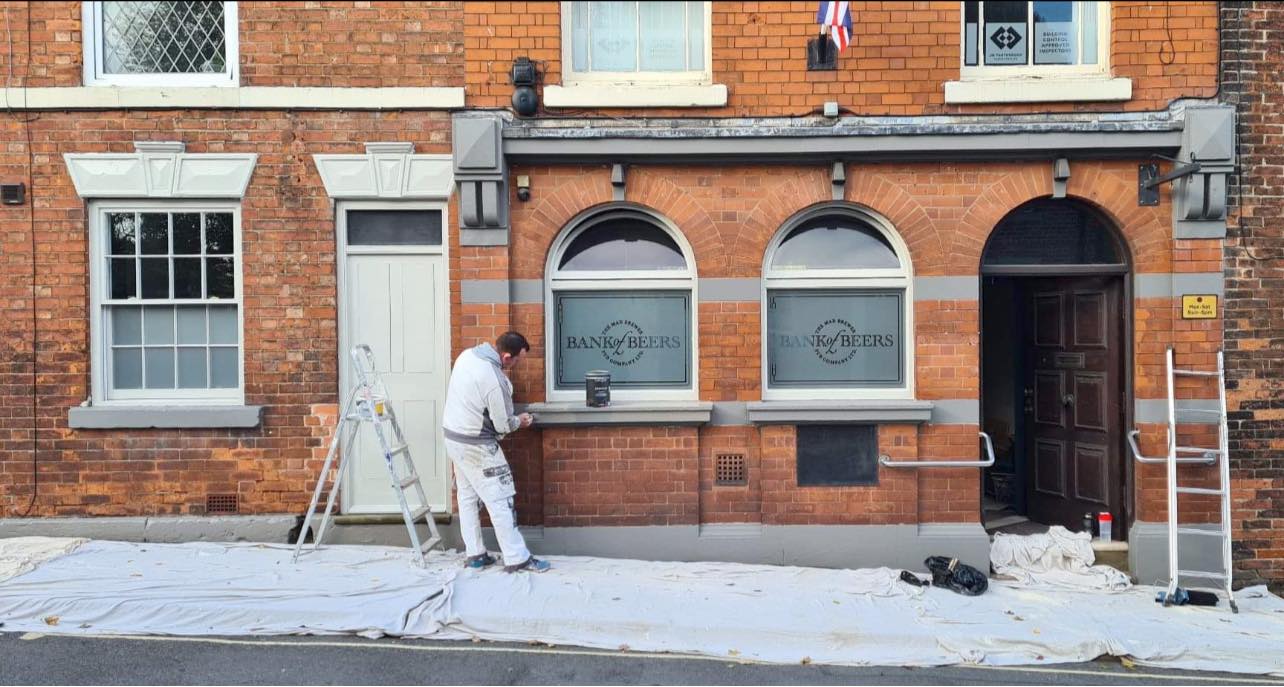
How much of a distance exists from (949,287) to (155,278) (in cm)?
679

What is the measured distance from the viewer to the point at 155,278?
7.06m

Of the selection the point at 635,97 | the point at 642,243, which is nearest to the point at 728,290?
the point at 642,243

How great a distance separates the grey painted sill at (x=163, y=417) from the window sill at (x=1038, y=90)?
6455 millimetres

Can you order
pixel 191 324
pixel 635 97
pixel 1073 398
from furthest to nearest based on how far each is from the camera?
1. pixel 1073 398
2. pixel 191 324
3. pixel 635 97

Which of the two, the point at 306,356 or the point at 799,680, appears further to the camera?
the point at 306,356

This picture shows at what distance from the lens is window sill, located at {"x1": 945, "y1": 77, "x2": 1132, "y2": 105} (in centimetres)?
661

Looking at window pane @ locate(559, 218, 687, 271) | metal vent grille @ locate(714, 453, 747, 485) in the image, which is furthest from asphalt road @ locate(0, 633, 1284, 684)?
window pane @ locate(559, 218, 687, 271)

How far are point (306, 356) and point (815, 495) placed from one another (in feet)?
14.7

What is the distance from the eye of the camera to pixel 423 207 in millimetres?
6996

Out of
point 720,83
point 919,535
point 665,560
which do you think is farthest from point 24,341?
point 919,535

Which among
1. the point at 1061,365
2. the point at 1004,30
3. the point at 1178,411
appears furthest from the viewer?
the point at 1061,365

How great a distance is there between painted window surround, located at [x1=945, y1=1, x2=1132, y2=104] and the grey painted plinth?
6741mm

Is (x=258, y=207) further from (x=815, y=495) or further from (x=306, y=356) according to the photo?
(x=815, y=495)

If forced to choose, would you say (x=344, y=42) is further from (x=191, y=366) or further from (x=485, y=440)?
(x=485, y=440)
